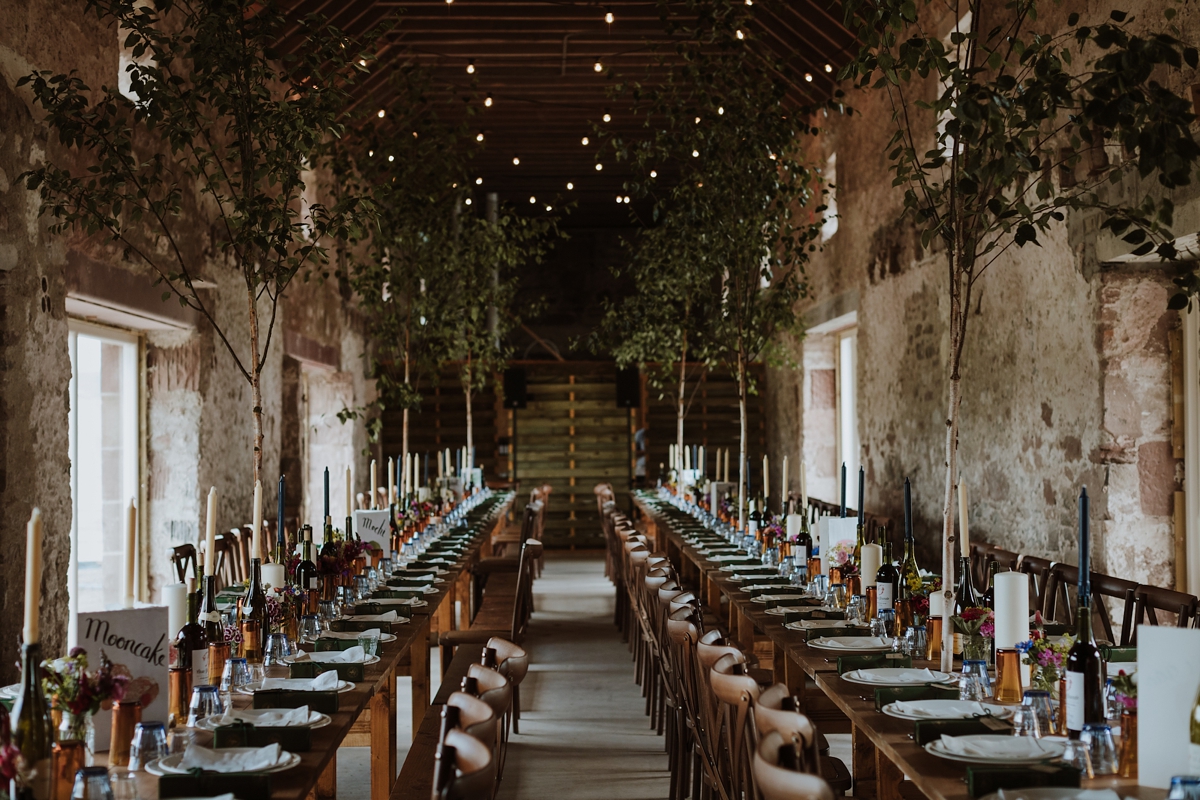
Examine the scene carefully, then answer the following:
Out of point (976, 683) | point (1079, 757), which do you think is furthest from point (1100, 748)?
point (976, 683)

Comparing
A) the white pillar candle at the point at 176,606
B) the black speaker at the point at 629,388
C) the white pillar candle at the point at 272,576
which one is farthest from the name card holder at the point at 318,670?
the black speaker at the point at 629,388

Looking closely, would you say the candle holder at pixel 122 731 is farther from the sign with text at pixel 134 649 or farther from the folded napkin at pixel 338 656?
the folded napkin at pixel 338 656

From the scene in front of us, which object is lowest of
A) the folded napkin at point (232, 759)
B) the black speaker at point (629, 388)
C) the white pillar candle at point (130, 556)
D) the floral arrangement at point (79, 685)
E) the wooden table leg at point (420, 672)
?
the wooden table leg at point (420, 672)

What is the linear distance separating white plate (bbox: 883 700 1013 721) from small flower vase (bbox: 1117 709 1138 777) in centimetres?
38

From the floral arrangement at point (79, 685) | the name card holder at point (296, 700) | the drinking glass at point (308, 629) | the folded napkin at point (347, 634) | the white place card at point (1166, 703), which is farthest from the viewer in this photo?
the drinking glass at point (308, 629)

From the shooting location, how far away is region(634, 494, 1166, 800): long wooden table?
2.20 meters

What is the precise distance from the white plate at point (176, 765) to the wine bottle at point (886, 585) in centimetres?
230

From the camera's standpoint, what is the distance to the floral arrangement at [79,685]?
221 cm

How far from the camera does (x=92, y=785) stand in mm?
2016

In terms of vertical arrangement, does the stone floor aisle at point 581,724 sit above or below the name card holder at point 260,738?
below

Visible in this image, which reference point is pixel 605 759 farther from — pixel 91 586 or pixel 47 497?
pixel 91 586

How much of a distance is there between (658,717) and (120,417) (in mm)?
4190

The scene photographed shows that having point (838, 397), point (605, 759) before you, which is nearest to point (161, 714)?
point (605, 759)

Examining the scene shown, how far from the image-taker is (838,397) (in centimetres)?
A: 1264
